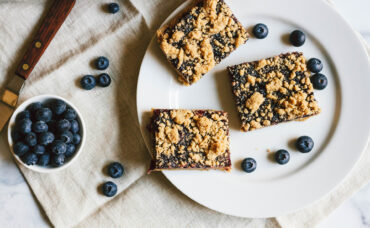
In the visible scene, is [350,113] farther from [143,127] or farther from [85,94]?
[85,94]

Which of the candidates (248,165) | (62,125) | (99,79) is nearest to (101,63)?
(99,79)

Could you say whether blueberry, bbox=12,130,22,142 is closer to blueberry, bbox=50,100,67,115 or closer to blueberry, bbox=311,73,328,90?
blueberry, bbox=50,100,67,115

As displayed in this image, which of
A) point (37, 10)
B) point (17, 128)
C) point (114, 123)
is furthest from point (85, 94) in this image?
point (37, 10)

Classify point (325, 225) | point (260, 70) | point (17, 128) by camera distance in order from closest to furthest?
1. point (17, 128)
2. point (260, 70)
3. point (325, 225)

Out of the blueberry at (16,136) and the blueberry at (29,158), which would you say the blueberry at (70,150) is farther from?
the blueberry at (16,136)

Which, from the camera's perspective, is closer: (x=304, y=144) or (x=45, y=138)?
(x=45, y=138)

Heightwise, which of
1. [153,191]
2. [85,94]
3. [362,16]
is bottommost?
[153,191]

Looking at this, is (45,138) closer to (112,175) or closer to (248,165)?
(112,175)
